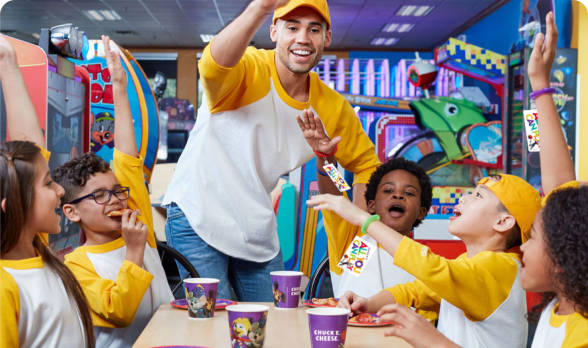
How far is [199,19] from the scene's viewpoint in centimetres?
1085

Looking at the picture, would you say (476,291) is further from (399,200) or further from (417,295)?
(399,200)

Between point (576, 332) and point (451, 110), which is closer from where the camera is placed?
point (576, 332)

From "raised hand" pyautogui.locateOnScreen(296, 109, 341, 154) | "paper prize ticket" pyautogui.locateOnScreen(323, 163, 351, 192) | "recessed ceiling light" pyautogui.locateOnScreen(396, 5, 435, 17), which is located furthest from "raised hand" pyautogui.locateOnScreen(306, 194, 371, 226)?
"recessed ceiling light" pyautogui.locateOnScreen(396, 5, 435, 17)

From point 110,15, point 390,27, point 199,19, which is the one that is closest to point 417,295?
point 199,19

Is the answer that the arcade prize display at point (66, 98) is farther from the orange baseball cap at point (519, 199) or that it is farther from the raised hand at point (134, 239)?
the orange baseball cap at point (519, 199)

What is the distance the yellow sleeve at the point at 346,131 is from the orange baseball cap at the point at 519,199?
0.73m

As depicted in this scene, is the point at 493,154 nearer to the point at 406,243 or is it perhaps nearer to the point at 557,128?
the point at 557,128

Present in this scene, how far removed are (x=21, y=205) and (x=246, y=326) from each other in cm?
58

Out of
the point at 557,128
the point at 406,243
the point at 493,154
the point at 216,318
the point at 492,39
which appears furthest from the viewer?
the point at 492,39

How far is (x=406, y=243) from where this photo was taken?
4.25ft

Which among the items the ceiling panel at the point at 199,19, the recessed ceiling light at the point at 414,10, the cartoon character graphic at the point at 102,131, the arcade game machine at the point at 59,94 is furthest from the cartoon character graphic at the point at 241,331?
the recessed ceiling light at the point at 414,10

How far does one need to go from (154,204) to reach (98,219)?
328 centimetres

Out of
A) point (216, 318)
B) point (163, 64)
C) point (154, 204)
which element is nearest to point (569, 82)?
point (154, 204)

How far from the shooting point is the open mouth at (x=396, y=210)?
206 centimetres
